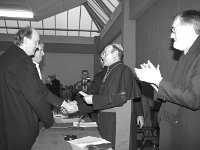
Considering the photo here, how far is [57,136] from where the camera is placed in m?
2.49

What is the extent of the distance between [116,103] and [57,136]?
2.39 ft

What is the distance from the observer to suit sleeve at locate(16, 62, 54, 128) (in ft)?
7.99

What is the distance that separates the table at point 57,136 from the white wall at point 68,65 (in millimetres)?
15102

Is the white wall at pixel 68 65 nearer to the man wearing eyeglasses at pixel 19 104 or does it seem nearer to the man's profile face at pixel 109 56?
the man's profile face at pixel 109 56

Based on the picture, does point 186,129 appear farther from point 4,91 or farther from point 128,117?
point 4,91

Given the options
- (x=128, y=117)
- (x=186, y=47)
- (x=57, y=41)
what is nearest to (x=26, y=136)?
(x=128, y=117)

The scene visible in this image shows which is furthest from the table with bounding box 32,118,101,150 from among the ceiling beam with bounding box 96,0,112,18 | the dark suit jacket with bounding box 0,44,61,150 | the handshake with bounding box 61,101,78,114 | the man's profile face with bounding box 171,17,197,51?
the ceiling beam with bounding box 96,0,112,18

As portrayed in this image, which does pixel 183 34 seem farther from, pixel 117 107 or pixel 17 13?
pixel 17 13

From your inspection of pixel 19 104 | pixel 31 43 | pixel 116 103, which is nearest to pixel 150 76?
pixel 116 103

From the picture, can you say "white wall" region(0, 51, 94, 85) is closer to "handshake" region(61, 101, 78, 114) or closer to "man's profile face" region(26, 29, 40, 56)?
"handshake" region(61, 101, 78, 114)

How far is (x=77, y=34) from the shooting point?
1738 centimetres

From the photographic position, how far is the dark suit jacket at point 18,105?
2420mm

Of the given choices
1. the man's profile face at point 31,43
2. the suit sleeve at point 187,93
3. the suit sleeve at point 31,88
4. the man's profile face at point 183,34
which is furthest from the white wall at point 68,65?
the suit sleeve at point 187,93

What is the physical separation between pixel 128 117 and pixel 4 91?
126cm
